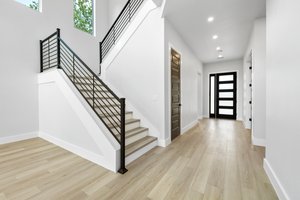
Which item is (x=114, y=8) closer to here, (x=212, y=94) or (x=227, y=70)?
(x=227, y=70)

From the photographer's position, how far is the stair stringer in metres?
2.25

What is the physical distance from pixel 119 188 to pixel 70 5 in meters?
5.77

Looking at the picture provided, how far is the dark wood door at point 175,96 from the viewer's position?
3.80 metres

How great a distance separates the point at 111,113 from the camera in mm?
3355

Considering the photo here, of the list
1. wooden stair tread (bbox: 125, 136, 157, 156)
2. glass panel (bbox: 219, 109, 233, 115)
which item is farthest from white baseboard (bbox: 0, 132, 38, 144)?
glass panel (bbox: 219, 109, 233, 115)

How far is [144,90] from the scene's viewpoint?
12.0 ft

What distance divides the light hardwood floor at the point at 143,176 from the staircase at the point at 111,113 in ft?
0.69

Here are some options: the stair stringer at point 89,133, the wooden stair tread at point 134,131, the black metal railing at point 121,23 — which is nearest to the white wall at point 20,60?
the stair stringer at point 89,133

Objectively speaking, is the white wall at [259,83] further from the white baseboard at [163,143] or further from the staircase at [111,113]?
the staircase at [111,113]

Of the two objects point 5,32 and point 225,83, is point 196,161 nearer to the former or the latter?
point 5,32

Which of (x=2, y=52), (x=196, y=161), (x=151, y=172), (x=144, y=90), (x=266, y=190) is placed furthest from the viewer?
(x=144, y=90)

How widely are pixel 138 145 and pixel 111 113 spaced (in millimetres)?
1020

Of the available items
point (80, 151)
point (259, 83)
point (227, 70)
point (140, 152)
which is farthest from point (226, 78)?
point (80, 151)

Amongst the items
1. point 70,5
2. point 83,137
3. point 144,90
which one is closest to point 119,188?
point 83,137
